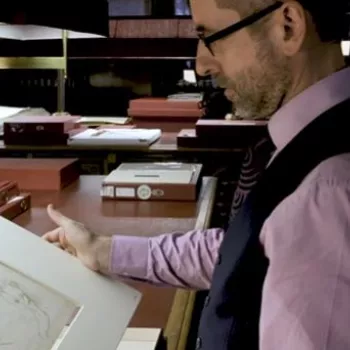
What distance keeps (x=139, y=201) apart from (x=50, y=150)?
138 centimetres

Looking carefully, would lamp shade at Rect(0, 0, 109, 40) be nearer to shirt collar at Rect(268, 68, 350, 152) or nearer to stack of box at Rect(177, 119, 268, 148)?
stack of box at Rect(177, 119, 268, 148)

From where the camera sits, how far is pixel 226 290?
110 centimetres

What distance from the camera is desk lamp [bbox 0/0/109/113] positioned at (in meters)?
2.44

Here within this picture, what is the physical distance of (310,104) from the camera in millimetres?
1150

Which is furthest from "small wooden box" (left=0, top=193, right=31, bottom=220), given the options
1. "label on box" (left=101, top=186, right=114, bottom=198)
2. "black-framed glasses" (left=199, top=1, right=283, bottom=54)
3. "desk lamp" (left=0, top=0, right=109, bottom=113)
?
"black-framed glasses" (left=199, top=1, right=283, bottom=54)

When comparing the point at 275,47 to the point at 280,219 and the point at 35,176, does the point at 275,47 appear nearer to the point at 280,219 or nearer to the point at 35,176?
the point at 280,219

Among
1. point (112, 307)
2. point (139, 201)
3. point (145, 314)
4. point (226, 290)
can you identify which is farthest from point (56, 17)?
point (226, 290)

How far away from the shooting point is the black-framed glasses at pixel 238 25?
3.99ft

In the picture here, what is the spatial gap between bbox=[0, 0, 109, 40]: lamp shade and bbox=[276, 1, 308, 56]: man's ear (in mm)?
1239

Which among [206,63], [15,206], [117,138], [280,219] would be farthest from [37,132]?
[280,219]

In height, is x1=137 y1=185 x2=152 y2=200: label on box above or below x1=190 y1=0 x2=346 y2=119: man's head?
below

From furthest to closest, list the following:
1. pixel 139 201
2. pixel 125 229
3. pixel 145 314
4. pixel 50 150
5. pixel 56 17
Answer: pixel 50 150 → pixel 56 17 → pixel 139 201 → pixel 125 229 → pixel 145 314

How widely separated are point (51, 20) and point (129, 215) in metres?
0.80

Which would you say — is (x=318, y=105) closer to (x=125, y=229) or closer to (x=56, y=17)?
(x=125, y=229)
